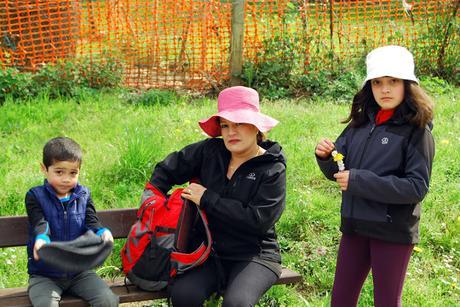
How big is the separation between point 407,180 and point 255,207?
781 millimetres

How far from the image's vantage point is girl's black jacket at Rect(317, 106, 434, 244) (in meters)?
3.35

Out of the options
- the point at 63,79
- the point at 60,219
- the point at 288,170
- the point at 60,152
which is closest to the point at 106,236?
the point at 60,219

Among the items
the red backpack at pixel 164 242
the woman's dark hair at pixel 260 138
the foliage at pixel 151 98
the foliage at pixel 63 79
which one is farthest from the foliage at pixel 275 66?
the red backpack at pixel 164 242

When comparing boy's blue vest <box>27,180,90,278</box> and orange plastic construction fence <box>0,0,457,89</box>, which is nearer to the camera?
boy's blue vest <box>27,180,90,278</box>

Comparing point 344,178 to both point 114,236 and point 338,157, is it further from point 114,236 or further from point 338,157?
point 114,236

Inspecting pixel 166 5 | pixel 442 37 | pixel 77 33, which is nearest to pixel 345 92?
pixel 442 37

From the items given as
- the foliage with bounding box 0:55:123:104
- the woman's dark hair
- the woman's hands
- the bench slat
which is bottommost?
the bench slat

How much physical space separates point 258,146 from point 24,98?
3766 mm

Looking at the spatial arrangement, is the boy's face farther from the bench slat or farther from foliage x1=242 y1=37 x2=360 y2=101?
foliage x1=242 y1=37 x2=360 y2=101

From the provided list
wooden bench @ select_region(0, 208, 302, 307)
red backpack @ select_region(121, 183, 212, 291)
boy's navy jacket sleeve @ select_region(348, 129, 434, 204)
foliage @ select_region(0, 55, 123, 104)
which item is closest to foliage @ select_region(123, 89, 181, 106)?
foliage @ select_region(0, 55, 123, 104)

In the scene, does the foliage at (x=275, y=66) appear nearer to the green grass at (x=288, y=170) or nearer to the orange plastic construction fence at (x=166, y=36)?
the orange plastic construction fence at (x=166, y=36)

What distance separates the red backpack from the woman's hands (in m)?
0.04

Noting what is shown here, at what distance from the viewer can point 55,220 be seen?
11.9ft

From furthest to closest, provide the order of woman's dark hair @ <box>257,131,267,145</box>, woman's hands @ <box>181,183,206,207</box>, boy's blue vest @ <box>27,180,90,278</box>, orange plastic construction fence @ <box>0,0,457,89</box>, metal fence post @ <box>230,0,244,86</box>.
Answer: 1. orange plastic construction fence @ <box>0,0,457,89</box>
2. metal fence post @ <box>230,0,244,86</box>
3. woman's dark hair @ <box>257,131,267,145</box>
4. woman's hands @ <box>181,183,206,207</box>
5. boy's blue vest @ <box>27,180,90,278</box>
